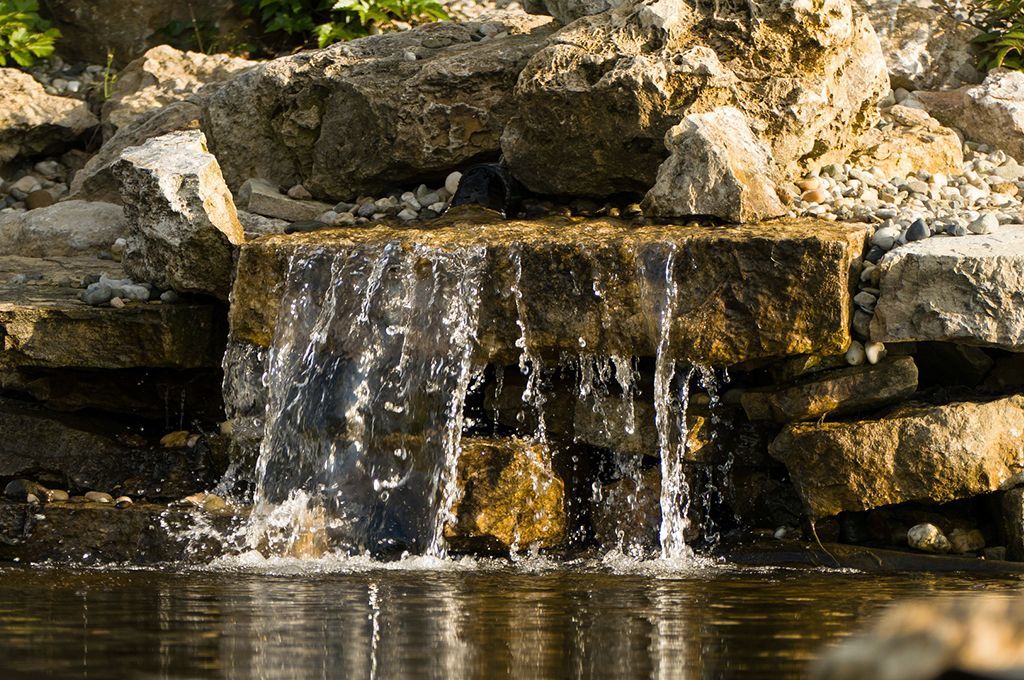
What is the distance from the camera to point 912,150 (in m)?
8.99

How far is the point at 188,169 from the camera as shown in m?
8.00

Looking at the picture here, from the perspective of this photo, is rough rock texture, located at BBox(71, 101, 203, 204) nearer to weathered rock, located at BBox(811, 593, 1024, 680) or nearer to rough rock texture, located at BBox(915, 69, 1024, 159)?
rough rock texture, located at BBox(915, 69, 1024, 159)

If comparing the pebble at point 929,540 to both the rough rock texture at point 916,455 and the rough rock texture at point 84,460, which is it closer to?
the rough rock texture at point 916,455

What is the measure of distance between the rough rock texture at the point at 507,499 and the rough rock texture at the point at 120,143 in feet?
13.6

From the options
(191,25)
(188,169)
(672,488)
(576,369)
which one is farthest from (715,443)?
(191,25)

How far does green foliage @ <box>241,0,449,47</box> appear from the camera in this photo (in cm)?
1157

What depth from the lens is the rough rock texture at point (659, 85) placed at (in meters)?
8.07

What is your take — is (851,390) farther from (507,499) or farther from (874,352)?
(507,499)

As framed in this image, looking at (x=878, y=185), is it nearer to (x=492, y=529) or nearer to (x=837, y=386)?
(x=837, y=386)

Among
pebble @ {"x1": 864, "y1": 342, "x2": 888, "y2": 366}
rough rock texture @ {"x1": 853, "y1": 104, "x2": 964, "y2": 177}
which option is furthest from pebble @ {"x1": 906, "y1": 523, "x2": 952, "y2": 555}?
rough rock texture @ {"x1": 853, "y1": 104, "x2": 964, "y2": 177}

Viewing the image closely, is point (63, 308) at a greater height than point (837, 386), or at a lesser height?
greater

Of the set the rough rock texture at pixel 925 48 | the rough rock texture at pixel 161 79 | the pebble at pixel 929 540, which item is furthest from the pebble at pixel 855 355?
the rough rock texture at pixel 161 79

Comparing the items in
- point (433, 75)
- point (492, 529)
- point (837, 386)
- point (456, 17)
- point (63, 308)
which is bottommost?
point (492, 529)

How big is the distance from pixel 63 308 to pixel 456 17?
5060mm
